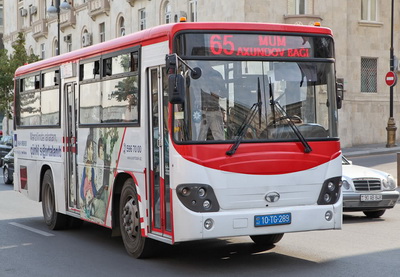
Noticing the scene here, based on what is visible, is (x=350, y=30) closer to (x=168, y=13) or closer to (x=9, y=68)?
(x=168, y=13)

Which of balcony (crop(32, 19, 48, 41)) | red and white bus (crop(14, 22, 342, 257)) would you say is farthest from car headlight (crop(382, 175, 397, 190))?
balcony (crop(32, 19, 48, 41))

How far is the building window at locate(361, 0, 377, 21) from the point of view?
3959cm

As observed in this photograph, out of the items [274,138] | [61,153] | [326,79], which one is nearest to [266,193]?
[274,138]

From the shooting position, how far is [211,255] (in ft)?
34.9

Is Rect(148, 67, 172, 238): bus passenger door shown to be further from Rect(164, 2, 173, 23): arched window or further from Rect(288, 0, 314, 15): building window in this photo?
Rect(164, 2, 173, 23): arched window

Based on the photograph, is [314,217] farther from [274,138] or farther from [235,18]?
[235,18]

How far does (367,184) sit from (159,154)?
5657mm

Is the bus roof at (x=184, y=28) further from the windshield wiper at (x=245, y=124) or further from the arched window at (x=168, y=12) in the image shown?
the arched window at (x=168, y=12)

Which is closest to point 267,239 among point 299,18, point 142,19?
point 299,18

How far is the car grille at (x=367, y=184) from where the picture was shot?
14154 mm

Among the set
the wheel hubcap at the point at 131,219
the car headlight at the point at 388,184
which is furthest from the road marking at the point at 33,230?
the car headlight at the point at 388,184

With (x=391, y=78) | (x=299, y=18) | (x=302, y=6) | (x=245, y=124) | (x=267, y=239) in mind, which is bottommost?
(x=267, y=239)

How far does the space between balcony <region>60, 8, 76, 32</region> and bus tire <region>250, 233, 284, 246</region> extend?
45443 mm

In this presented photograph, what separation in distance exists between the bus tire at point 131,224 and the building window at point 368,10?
102 feet
